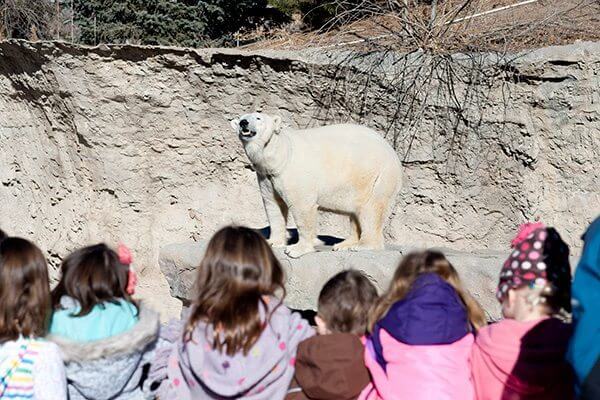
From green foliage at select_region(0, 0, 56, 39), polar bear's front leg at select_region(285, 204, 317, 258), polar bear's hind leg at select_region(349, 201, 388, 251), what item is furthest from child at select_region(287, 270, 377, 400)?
green foliage at select_region(0, 0, 56, 39)

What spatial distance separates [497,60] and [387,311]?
319 cm

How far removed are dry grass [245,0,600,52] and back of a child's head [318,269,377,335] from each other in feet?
10.4

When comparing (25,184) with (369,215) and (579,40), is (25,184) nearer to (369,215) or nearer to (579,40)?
(369,215)

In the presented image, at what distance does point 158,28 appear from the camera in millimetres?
8227

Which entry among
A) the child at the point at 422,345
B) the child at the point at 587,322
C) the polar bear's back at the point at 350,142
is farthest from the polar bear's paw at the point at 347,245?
the child at the point at 587,322

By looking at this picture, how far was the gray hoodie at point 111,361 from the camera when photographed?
2.40 m

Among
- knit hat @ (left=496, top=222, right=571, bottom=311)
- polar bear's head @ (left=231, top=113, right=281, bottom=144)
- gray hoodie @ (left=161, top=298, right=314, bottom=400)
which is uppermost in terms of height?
polar bear's head @ (left=231, top=113, right=281, bottom=144)

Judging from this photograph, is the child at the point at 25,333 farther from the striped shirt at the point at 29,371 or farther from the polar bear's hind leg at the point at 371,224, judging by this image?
the polar bear's hind leg at the point at 371,224

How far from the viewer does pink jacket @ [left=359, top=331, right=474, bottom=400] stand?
7.20 feet

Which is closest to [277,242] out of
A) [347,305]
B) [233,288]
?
[347,305]

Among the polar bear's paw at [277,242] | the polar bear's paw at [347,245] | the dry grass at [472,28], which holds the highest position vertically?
the dry grass at [472,28]

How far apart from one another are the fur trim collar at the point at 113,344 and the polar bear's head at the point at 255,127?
160 centimetres

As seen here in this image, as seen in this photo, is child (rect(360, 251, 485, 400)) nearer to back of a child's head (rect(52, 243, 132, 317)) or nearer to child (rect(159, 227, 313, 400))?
child (rect(159, 227, 313, 400))

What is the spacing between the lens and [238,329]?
228 cm
